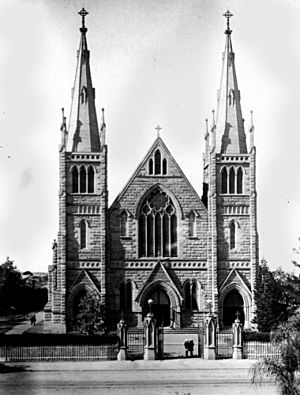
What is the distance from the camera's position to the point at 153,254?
54.5 meters

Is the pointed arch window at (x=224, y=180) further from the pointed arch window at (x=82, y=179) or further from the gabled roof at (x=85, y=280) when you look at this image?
the gabled roof at (x=85, y=280)

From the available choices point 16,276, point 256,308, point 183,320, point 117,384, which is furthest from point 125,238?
point 16,276

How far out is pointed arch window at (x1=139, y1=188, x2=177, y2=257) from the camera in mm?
54531

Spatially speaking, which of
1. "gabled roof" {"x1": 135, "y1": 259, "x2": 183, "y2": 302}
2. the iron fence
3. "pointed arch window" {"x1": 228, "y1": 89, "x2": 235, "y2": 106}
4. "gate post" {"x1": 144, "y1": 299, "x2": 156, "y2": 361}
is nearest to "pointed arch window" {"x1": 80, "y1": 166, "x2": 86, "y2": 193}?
"gabled roof" {"x1": 135, "y1": 259, "x2": 183, "y2": 302}

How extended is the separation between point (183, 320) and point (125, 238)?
7.21 metres

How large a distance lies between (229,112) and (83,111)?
11.0 m

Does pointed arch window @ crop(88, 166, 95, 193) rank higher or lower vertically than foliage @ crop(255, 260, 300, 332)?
higher

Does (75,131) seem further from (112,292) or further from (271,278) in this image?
(271,278)

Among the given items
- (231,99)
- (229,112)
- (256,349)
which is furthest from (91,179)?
(256,349)

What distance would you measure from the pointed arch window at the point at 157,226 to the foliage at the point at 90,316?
212 inches

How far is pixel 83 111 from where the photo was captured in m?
55.9

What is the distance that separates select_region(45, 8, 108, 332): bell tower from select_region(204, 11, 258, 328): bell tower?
7885 mm

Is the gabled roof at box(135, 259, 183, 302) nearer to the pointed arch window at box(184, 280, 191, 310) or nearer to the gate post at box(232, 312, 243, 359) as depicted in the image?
the pointed arch window at box(184, 280, 191, 310)

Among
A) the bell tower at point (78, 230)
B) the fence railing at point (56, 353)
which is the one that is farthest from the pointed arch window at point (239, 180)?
the fence railing at point (56, 353)
